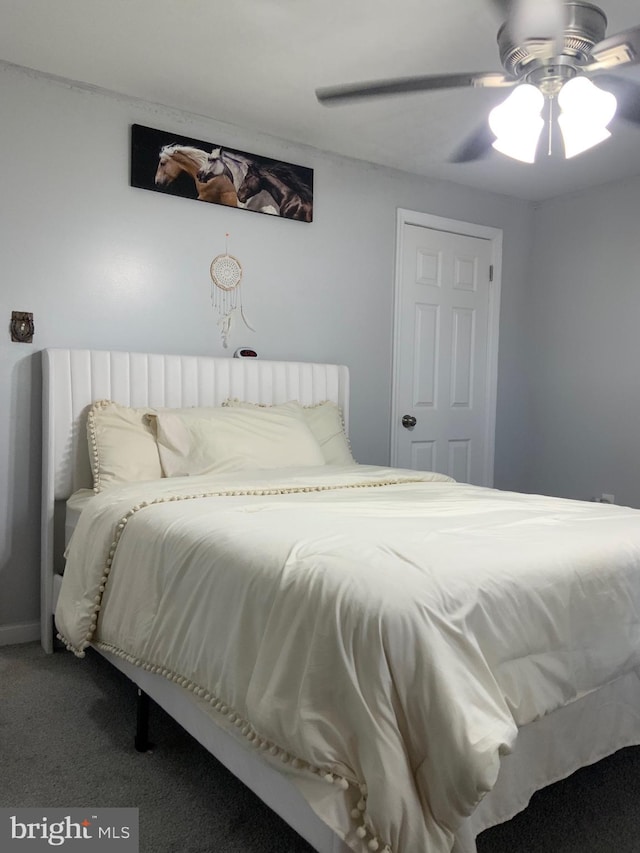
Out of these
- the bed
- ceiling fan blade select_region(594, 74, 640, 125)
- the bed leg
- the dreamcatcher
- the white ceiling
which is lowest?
the bed leg

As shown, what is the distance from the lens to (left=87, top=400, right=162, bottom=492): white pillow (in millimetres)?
2635

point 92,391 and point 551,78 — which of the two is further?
point 92,391

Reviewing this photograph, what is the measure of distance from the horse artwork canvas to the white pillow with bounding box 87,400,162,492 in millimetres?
1071

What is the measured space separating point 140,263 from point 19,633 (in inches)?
66.4

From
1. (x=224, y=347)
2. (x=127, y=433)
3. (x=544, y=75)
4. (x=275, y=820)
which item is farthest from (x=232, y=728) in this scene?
(x=224, y=347)

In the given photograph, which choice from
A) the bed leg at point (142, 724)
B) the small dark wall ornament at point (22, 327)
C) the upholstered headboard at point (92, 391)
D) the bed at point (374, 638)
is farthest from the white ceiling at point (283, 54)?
the bed leg at point (142, 724)

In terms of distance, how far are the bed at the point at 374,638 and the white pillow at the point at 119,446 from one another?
0.22 m

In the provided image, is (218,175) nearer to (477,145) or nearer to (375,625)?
(477,145)

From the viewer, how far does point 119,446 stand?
106 inches

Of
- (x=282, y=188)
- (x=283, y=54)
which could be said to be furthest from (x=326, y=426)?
(x=283, y=54)

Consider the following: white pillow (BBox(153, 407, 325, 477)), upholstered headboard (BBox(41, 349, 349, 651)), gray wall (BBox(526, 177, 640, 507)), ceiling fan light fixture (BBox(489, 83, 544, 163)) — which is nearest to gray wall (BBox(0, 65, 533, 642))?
upholstered headboard (BBox(41, 349, 349, 651))

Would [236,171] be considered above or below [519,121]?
above

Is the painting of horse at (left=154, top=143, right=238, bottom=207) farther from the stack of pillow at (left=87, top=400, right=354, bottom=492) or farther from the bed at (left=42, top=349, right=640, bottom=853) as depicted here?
the bed at (left=42, top=349, right=640, bottom=853)

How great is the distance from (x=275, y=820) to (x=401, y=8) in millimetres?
2465
